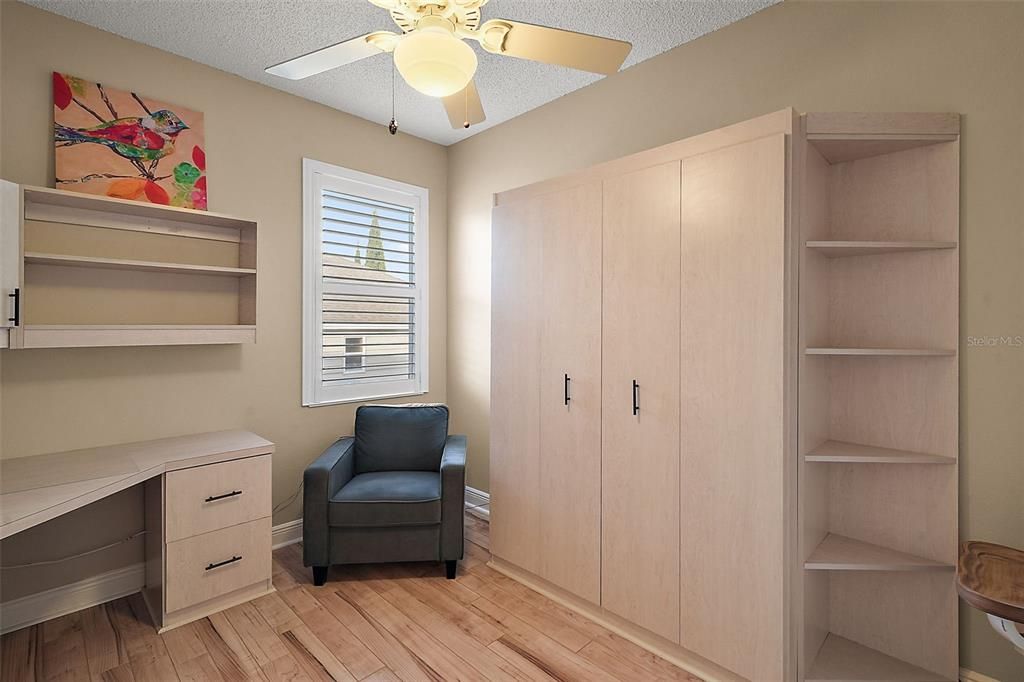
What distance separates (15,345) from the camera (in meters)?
2.12

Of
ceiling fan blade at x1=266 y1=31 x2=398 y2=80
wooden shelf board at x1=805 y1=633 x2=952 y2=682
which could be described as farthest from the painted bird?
wooden shelf board at x1=805 y1=633 x2=952 y2=682

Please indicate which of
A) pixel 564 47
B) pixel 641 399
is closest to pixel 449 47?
pixel 564 47

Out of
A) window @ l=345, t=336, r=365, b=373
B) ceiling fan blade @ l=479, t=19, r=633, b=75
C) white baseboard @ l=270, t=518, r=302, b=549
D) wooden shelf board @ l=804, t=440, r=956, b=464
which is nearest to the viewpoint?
ceiling fan blade @ l=479, t=19, r=633, b=75

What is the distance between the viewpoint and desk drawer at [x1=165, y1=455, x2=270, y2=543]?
92.8 inches

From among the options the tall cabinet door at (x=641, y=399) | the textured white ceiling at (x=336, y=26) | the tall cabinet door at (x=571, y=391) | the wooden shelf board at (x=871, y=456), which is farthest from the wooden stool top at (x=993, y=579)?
the textured white ceiling at (x=336, y=26)

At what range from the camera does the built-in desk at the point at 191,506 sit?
224cm

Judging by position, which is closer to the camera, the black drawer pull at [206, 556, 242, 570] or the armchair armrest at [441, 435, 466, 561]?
the black drawer pull at [206, 556, 242, 570]

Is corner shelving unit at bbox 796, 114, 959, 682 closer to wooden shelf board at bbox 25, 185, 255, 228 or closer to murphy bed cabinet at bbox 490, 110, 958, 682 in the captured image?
murphy bed cabinet at bbox 490, 110, 958, 682

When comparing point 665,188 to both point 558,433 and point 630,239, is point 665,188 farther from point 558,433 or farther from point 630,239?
point 558,433

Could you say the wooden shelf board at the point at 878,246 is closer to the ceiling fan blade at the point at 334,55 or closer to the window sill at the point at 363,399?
the ceiling fan blade at the point at 334,55

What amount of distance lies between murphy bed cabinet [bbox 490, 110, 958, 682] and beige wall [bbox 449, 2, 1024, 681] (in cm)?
9

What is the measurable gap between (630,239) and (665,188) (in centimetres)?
25

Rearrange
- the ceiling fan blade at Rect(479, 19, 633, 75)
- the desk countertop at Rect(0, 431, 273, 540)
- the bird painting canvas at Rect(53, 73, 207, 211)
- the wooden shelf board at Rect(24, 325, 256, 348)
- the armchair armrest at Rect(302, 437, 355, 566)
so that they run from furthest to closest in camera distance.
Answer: the armchair armrest at Rect(302, 437, 355, 566) → the bird painting canvas at Rect(53, 73, 207, 211) → the wooden shelf board at Rect(24, 325, 256, 348) → the desk countertop at Rect(0, 431, 273, 540) → the ceiling fan blade at Rect(479, 19, 633, 75)

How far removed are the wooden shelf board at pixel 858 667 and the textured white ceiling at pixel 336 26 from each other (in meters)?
A: 2.77
